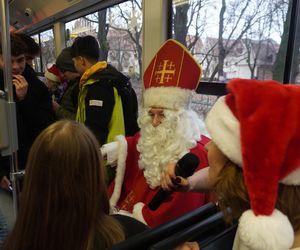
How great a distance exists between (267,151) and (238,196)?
0.18m

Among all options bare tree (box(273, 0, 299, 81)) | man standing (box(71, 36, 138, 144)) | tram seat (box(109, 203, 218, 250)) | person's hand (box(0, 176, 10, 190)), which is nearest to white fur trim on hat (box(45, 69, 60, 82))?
man standing (box(71, 36, 138, 144))

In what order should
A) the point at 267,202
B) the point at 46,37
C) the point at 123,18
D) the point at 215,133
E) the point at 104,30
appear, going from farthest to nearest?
the point at 46,37, the point at 104,30, the point at 123,18, the point at 215,133, the point at 267,202

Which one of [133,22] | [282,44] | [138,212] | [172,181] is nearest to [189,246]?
[172,181]

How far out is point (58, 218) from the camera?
0.82 metres

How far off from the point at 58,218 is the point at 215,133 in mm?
477

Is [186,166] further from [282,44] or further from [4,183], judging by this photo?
[282,44]

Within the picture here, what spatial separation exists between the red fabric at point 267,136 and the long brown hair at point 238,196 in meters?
0.06

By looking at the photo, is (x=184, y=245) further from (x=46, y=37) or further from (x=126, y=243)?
(x=46, y=37)

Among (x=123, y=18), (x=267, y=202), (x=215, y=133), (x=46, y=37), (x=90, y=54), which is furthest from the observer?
(x=46, y=37)

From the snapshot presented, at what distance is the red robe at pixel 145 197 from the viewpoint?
4.91ft

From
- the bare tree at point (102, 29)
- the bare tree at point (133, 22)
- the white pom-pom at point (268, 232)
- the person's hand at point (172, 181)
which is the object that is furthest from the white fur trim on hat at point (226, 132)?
the bare tree at point (102, 29)

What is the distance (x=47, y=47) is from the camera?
578 cm

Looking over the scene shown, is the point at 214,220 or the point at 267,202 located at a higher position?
the point at 267,202

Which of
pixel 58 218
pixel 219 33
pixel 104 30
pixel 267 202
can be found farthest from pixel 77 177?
pixel 104 30
